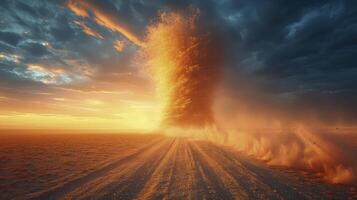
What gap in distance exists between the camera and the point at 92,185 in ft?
33.7

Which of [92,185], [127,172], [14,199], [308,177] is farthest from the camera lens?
[127,172]

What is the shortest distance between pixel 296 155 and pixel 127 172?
47.6 feet

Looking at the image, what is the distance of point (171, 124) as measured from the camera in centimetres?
8612

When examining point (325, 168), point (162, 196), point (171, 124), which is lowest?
point (162, 196)

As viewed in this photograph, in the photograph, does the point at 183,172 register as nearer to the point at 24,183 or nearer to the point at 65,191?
the point at 65,191

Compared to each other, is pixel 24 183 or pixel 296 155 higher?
pixel 296 155

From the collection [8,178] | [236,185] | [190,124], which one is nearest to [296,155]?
[236,185]

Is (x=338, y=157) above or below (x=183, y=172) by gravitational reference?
above

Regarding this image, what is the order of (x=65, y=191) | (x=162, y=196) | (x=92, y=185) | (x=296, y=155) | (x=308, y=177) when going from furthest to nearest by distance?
(x=296, y=155)
(x=308, y=177)
(x=92, y=185)
(x=65, y=191)
(x=162, y=196)

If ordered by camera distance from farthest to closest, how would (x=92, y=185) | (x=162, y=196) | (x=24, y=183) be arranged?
1. (x=24, y=183)
2. (x=92, y=185)
3. (x=162, y=196)

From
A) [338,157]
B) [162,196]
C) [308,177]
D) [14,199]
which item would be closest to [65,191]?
[14,199]

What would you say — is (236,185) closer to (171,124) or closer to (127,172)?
(127,172)

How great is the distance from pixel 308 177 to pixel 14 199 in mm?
15529

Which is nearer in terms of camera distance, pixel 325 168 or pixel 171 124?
pixel 325 168
